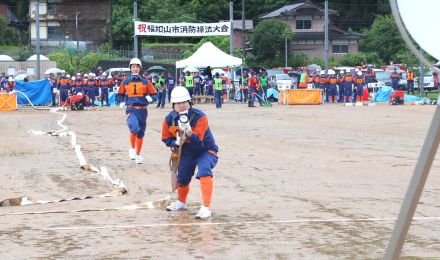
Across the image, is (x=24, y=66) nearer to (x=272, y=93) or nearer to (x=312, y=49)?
(x=272, y=93)

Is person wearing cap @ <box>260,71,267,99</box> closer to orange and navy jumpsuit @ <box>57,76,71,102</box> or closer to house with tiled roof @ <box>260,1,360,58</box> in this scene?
orange and navy jumpsuit @ <box>57,76,71,102</box>

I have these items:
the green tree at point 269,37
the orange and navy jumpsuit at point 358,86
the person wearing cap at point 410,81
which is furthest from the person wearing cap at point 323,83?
the green tree at point 269,37

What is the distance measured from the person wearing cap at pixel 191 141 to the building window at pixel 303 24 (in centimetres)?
7720

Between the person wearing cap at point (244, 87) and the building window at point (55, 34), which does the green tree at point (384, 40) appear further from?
the building window at point (55, 34)

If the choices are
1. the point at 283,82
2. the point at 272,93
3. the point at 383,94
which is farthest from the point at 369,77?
the point at 283,82

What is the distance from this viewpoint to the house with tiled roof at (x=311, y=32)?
279 ft

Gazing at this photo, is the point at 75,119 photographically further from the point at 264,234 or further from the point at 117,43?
the point at 117,43

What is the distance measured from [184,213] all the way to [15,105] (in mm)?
32351

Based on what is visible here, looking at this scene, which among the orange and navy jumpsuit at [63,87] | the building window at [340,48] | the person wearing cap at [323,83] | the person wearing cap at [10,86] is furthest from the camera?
the building window at [340,48]

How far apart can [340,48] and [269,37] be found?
1200 centimetres

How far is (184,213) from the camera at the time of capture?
10.9 meters

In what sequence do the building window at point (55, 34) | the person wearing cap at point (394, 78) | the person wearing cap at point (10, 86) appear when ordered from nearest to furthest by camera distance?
the person wearing cap at point (10, 86)
the person wearing cap at point (394, 78)
the building window at point (55, 34)

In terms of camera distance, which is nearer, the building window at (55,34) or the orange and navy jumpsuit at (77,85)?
→ the orange and navy jumpsuit at (77,85)

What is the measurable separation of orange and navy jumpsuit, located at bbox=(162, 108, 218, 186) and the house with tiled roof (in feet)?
246
